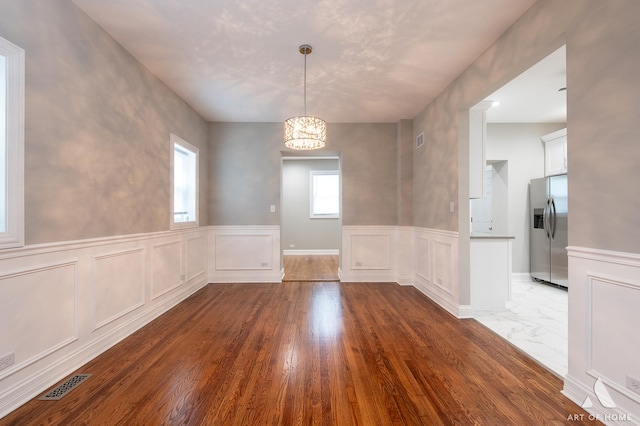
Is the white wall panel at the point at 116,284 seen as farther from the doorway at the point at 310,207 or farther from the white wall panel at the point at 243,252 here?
the doorway at the point at 310,207

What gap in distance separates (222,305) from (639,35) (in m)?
4.29

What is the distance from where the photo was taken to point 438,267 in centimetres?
388

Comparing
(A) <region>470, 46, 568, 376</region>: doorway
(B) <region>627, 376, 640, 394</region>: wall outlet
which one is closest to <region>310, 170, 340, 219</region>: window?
(A) <region>470, 46, 568, 376</region>: doorway

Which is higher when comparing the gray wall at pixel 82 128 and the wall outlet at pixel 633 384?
the gray wall at pixel 82 128

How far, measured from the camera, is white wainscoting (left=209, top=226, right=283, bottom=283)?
4980 millimetres

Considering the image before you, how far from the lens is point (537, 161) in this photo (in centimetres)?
514

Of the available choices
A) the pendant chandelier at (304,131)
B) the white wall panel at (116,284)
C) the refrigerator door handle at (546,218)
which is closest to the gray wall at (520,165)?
the refrigerator door handle at (546,218)

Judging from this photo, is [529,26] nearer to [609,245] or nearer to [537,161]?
[609,245]

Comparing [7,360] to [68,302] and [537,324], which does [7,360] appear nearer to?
[68,302]

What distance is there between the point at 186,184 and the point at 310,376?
11.3 ft

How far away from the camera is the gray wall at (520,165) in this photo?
5129 millimetres

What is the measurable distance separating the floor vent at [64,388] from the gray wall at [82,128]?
1.00 m

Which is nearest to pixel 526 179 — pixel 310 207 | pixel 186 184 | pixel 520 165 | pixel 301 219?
pixel 520 165

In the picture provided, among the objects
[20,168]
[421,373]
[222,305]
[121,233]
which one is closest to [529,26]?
[421,373]
